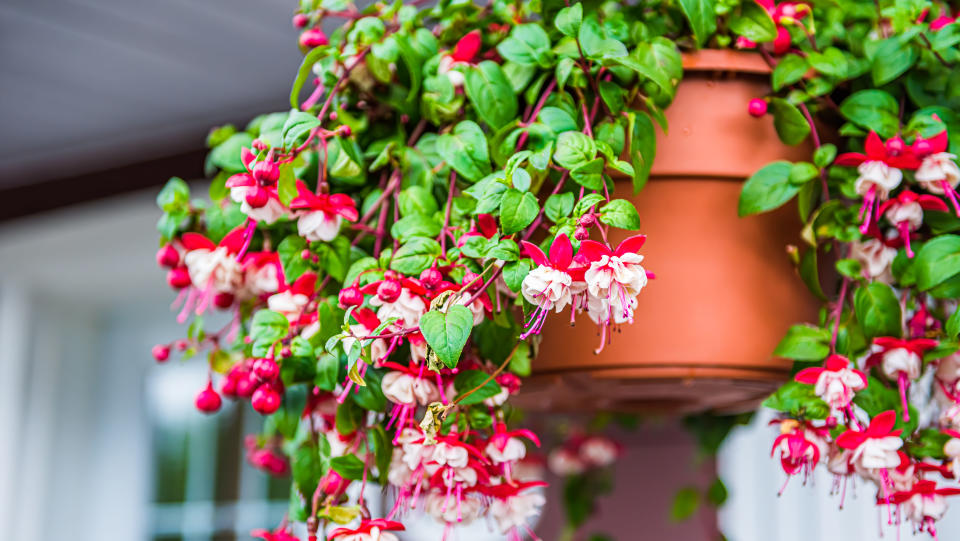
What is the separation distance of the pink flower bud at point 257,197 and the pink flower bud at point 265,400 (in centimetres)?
11

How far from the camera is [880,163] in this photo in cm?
55

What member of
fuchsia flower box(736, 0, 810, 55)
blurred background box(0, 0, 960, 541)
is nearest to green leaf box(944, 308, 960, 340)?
fuchsia flower box(736, 0, 810, 55)

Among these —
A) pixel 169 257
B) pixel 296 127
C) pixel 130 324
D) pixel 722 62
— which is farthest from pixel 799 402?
pixel 130 324

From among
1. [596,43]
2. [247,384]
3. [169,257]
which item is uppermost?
[596,43]

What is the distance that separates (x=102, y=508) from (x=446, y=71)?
6.06 ft

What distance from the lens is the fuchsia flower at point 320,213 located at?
1.77 feet

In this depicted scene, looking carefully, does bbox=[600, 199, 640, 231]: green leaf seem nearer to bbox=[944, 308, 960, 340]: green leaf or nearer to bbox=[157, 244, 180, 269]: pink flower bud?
bbox=[944, 308, 960, 340]: green leaf

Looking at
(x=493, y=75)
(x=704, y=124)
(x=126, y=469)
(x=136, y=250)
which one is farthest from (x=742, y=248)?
(x=126, y=469)

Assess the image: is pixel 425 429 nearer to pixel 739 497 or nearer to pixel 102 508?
pixel 739 497

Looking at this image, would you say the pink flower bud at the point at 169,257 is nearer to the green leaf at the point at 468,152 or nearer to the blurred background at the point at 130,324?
the green leaf at the point at 468,152

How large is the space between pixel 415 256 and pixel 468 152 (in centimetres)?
8

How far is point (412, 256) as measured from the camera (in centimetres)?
50

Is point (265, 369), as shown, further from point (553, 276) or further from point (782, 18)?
point (782, 18)

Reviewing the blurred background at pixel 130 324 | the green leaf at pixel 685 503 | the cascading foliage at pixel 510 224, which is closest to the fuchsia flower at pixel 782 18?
the cascading foliage at pixel 510 224
